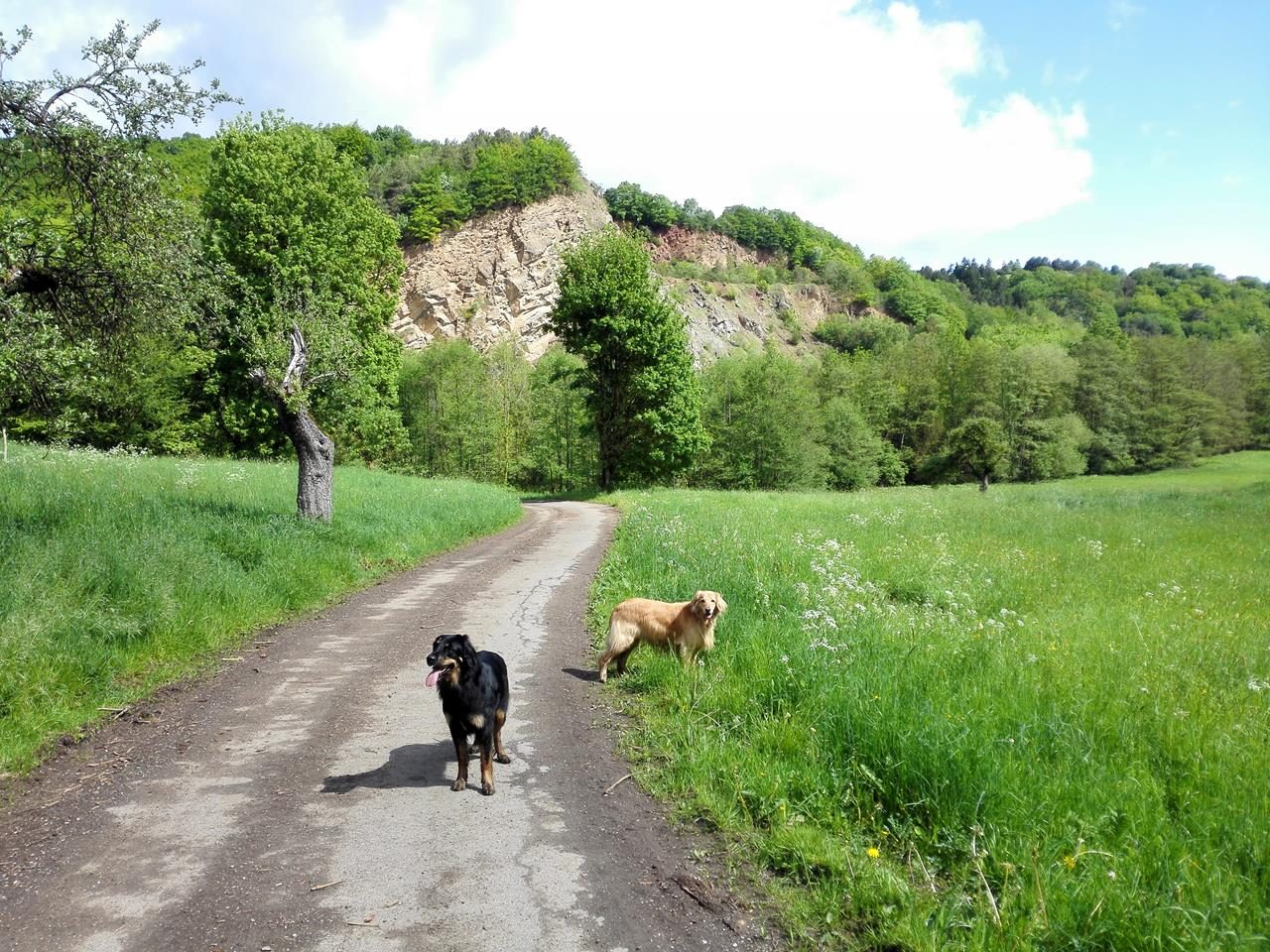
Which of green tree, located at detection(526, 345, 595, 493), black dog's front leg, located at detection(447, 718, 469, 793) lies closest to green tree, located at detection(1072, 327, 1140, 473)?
green tree, located at detection(526, 345, 595, 493)

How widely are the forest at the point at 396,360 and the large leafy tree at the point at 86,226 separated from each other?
0.13ft

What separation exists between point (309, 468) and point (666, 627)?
10.6 metres

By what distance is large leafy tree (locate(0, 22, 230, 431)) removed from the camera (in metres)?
8.94

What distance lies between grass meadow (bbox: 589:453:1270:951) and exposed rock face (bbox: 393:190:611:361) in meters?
78.4

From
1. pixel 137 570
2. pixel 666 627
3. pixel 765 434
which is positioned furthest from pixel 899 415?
pixel 137 570

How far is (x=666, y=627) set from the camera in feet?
24.9

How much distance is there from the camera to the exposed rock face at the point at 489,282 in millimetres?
84625

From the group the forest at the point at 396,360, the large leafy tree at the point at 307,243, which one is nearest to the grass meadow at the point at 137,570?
the forest at the point at 396,360

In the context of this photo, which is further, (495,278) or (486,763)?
(495,278)

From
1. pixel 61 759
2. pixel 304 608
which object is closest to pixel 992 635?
pixel 61 759

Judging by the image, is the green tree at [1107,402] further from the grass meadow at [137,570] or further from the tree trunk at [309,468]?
the tree trunk at [309,468]

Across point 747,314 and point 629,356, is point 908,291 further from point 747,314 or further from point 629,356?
point 629,356

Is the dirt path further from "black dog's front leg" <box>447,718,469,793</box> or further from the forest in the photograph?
the forest

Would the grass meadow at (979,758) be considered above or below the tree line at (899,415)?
below
